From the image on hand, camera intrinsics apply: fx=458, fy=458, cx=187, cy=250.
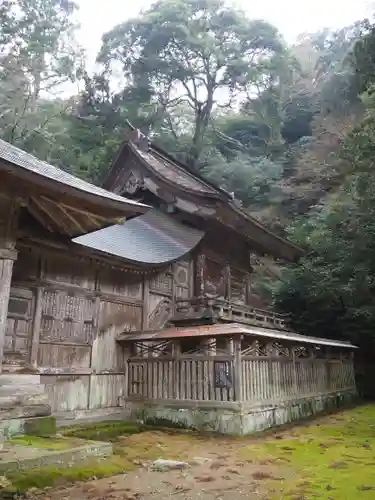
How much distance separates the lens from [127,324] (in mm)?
10852

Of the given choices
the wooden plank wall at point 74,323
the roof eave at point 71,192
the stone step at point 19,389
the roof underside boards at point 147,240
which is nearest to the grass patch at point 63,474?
the stone step at point 19,389

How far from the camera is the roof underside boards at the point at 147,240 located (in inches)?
397

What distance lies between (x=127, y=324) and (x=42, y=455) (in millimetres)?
5641

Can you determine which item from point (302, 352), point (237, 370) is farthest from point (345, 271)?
point (237, 370)

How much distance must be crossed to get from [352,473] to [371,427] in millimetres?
4707

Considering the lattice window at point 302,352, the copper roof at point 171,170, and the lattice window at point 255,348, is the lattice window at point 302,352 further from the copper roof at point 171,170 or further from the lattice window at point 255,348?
the copper roof at point 171,170

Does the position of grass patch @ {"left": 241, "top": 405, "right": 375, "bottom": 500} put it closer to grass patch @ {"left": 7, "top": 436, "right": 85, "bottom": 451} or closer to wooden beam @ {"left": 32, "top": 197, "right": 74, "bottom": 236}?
grass patch @ {"left": 7, "top": 436, "right": 85, "bottom": 451}

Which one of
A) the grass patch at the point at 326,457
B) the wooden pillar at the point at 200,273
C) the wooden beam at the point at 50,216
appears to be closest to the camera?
the grass patch at the point at 326,457

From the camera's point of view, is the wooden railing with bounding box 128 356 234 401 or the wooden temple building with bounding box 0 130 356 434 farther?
the wooden railing with bounding box 128 356 234 401

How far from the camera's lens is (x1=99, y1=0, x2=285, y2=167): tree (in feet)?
98.0

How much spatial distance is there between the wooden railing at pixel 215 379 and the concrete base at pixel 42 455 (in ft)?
10.9

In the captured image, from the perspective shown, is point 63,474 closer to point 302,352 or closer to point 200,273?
point 200,273

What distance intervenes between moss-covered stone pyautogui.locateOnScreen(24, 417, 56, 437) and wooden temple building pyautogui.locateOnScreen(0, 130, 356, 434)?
0.10m

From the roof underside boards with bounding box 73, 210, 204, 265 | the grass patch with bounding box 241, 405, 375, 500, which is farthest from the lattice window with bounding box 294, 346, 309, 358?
the roof underside boards with bounding box 73, 210, 204, 265
